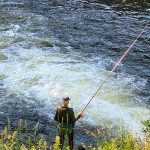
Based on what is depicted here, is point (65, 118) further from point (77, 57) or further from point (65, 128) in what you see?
point (77, 57)

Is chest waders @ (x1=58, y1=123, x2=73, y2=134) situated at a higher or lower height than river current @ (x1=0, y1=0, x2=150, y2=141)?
higher

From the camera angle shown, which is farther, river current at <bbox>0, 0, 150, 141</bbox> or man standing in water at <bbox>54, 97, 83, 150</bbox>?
river current at <bbox>0, 0, 150, 141</bbox>

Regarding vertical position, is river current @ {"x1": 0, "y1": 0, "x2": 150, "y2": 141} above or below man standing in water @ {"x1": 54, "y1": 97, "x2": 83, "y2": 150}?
below

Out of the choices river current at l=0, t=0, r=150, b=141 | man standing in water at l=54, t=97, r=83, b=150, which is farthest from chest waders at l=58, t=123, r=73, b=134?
river current at l=0, t=0, r=150, b=141

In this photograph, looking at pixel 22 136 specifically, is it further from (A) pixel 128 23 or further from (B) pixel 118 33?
(A) pixel 128 23

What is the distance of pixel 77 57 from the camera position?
56.7 ft

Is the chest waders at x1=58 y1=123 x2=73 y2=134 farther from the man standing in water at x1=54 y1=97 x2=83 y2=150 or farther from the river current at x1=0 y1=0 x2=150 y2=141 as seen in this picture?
the river current at x1=0 y1=0 x2=150 y2=141

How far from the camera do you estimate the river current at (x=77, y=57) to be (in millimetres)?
13609

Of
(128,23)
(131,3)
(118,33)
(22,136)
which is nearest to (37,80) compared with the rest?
(22,136)

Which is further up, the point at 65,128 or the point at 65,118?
the point at 65,118

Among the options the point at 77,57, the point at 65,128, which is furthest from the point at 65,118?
the point at 77,57

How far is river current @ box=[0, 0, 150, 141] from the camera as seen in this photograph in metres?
13.6

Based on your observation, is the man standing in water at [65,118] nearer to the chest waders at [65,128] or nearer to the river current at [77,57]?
the chest waders at [65,128]

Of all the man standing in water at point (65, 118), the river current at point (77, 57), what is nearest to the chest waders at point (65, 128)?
the man standing in water at point (65, 118)
